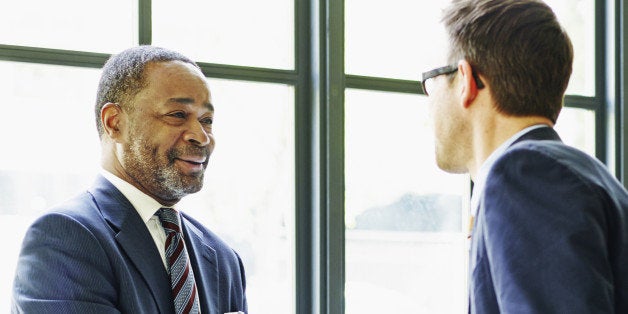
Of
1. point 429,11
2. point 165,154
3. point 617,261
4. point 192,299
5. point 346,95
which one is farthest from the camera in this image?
point 429,11

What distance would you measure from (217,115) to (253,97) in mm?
206

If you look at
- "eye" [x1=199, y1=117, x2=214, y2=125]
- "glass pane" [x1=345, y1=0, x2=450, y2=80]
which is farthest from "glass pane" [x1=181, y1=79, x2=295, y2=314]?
"eye" [x1=199, y1=117, x2=214, y2=125]

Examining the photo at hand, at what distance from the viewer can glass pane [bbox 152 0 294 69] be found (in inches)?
136

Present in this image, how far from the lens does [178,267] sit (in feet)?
7.51

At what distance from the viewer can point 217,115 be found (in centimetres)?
355

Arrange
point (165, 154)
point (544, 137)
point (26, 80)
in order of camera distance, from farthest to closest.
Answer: point (26, 80)
point (165, 154)
point (544, 137)

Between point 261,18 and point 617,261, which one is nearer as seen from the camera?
point 617,261

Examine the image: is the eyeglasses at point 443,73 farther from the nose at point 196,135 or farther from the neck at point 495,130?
the nose at point 196,135

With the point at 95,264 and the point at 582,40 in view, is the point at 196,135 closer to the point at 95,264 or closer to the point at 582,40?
the point at 95,264

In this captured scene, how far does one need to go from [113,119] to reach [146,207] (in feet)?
1.01

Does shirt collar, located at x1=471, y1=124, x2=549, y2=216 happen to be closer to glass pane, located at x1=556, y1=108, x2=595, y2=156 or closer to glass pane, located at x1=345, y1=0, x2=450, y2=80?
glass pane, located at x1=345, y1=0, x2=450, y2=80

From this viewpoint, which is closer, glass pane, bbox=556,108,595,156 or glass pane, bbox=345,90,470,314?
glass pane, bbox=345,90,470,314

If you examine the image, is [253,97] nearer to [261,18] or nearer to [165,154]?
[261,18]

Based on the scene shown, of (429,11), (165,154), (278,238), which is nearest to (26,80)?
(165,154)
